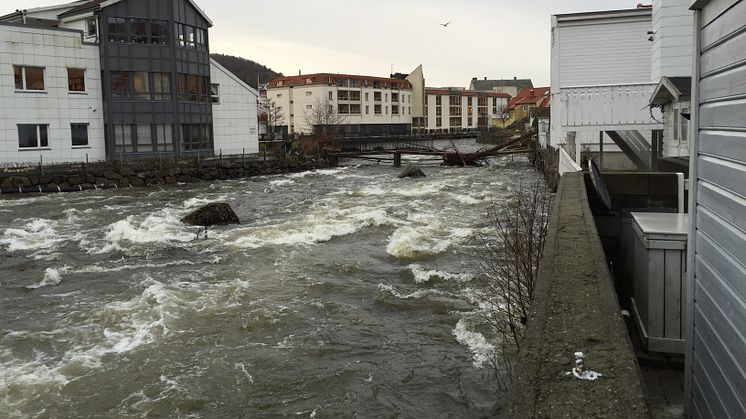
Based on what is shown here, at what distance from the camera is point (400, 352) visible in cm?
920

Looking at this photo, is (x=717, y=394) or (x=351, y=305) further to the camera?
(x=351, y=305)

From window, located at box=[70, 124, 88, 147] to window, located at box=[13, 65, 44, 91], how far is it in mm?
2826

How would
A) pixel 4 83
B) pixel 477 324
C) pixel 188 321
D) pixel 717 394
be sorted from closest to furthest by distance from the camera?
1. pixel 717 394
2. pixel 477 324
3. pixel 188 321
4. pixel 4 83

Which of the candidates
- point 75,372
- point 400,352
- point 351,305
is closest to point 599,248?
point 400,352

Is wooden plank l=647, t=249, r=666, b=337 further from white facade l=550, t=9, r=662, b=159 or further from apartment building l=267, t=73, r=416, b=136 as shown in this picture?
apartment building l=267, t=73, r=416, b=136

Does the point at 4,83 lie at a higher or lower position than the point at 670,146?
higher

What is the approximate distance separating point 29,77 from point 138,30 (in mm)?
7387

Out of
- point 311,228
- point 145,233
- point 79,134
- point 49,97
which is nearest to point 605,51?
point 311,228

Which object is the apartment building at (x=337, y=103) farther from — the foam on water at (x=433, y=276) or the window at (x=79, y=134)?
the foam on water at (x=433, y=276)

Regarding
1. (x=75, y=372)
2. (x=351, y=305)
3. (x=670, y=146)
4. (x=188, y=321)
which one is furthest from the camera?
(x=670, y=146)

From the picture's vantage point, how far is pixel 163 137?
4138 cm

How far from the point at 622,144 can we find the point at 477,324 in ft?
50.1

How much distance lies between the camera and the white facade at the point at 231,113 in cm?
4569

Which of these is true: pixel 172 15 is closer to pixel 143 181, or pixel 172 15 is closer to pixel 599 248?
pixel 143 181
